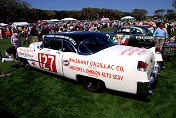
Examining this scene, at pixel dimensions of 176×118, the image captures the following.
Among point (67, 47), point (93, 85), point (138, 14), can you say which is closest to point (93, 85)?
point (93, 85)

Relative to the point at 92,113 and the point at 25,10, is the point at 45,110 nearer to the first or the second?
the point at 92,113

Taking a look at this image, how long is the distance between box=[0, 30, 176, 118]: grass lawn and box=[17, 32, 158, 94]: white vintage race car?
43 cm

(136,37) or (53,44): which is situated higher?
(136,37)

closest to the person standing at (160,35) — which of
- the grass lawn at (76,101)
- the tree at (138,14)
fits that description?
the grass lawn at (76,101)

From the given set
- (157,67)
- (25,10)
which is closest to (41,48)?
(157,67)

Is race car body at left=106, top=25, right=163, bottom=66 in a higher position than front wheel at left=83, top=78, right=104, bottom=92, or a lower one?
higher

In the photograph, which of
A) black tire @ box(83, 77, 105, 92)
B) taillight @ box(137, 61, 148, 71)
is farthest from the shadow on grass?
taillight @ box(137, 61, 148, 71)

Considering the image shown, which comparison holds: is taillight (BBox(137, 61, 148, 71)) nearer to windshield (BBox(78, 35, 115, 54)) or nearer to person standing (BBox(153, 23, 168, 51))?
windshield (BBox(78, 35, 115, 54))

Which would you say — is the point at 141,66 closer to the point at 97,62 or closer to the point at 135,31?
the point at 97,62

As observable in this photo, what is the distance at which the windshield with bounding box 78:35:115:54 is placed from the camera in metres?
3.74

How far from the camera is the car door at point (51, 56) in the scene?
4.24 metres

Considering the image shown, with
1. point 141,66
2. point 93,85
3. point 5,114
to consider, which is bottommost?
point 5,114

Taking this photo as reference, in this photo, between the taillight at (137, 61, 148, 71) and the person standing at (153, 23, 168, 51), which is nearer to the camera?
the taillight at (137, 61, 148, 71)

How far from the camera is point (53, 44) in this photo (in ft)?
15.4
